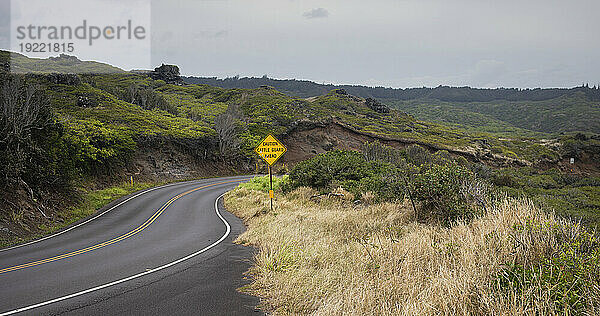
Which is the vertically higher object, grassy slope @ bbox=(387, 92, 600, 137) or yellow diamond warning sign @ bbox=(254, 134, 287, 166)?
grassy slope @ bbox=(387, 92, 600, 137)

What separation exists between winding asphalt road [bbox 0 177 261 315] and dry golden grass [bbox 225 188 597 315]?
0.92m

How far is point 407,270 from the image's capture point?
230 inches

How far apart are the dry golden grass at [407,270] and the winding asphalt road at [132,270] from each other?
3.02ft

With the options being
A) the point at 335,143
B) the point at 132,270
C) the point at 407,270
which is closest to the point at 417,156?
the point at 335,143

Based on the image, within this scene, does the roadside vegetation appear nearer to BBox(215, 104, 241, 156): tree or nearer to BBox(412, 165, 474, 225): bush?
BBox(412, 165, 474, 225): bush

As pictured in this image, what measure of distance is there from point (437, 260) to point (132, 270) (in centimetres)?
761

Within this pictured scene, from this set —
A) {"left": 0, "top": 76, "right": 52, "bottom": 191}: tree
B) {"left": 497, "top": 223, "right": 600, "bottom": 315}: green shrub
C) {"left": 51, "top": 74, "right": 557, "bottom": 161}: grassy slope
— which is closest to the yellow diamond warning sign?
{"left": 0, "top": 76, "right": 52, "bottom": 191}: tree

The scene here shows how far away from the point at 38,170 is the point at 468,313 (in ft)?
65.8

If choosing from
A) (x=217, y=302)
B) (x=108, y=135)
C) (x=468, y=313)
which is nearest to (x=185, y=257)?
(x=217, y=302)

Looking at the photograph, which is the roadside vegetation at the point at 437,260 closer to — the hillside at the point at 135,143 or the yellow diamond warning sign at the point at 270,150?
the yellow diamond warning sign at the point at 270,150

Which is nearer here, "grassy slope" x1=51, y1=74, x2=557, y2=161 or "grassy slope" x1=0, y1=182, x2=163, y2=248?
"grassy slope" x1=0, y1=182, x2=163, y2=248

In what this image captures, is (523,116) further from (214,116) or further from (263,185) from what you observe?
Result: (263,185)

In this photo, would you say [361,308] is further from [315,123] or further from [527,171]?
[315,123]

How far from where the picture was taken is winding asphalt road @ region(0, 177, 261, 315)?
693cm
